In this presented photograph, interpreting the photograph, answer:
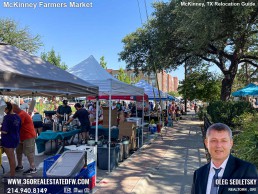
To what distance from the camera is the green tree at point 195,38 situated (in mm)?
11562

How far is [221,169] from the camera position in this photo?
209cm

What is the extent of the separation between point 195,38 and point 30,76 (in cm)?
1126

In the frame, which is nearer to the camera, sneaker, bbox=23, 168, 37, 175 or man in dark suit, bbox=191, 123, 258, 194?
man in dark suit, bbox=191, 123, 258, 194

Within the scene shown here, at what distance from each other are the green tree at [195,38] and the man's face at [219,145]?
9.83m

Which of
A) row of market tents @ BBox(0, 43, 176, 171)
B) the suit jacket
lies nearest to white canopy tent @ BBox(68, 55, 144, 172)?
row of market tents @ BBox(0, 43, 176, 171)

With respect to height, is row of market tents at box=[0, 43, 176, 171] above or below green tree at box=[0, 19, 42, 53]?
below

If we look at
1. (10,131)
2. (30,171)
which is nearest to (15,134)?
(10,131)

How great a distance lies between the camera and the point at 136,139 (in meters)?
11.1

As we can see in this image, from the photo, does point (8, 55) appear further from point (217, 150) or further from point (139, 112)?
point (139, 112)

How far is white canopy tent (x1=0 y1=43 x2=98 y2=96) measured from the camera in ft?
13.5

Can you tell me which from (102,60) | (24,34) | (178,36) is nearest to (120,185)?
(178,36)

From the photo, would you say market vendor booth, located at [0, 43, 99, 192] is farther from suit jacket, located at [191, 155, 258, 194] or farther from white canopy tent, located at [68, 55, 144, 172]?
suit jacket, located at [191, 155, 258, 194]

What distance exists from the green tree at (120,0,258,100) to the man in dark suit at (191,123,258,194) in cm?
984

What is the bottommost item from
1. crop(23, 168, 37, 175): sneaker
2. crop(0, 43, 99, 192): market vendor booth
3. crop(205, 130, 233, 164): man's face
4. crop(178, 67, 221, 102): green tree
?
crop(23, 168, 37, 175): sneaker
